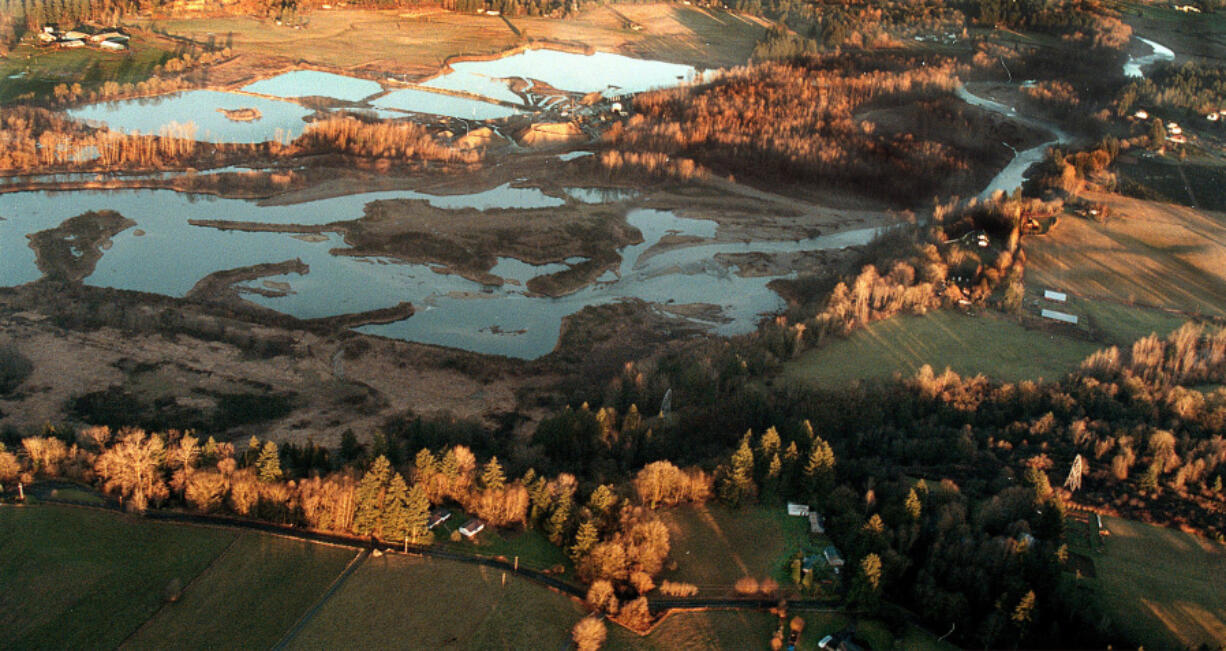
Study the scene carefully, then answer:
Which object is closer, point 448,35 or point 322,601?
point 322,601

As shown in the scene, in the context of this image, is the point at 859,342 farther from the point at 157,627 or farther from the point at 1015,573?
the point at 157,627

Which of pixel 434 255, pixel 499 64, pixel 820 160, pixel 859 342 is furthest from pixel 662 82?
pixel 859 342

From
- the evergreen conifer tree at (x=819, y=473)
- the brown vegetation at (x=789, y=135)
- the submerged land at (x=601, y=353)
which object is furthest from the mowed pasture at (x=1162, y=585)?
the brown vegetation at (x=789, y=135)

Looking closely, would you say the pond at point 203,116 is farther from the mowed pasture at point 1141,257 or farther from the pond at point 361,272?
the mowed pasture at point 1141,257

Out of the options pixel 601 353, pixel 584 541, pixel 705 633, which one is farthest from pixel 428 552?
pixel 601 353

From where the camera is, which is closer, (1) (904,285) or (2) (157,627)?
(2) (157,627)

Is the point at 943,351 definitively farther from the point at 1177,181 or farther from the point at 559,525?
the point at 1177,181
